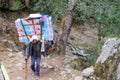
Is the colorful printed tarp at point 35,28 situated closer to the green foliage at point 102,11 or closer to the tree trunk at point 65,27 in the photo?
the tree trunk at point 65,27

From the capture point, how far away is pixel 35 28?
10.0m

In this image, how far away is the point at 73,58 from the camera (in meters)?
11.8

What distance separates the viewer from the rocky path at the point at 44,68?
981 cm

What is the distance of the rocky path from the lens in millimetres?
9812

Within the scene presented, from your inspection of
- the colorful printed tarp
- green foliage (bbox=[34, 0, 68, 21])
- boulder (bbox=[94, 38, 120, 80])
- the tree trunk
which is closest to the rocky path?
the tree trunk

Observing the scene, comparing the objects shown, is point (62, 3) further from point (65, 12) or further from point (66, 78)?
point (66, 78)

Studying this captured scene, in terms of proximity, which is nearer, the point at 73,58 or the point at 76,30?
the point at 73,58

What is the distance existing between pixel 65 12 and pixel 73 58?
5.58 ft

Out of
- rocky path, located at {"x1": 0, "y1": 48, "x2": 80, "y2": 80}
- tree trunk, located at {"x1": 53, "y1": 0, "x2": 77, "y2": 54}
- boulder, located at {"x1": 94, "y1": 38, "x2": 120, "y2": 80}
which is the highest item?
boulder, located at {"x1": 94, "y1": 38, "x2": 120, "y2": 80}

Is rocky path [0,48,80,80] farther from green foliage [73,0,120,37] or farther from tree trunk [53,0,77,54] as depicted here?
green foliage [73,0,120,37]

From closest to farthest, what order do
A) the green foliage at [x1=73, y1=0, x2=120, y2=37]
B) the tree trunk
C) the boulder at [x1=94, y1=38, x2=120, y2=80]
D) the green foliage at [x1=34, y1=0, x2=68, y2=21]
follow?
the boulder at [x1=94, y1=38, x2=120, y2=80] → the tree trunk → the green foliage at [x1=73, y1=0, x2=120, y2=37] → the green foliage at [x1=34, y1=0, x2=68, y2=21]

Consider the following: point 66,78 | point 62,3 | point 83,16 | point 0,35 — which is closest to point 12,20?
point 0,35

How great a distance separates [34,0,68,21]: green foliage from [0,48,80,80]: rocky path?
5.72 feet

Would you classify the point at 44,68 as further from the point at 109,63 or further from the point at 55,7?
the point at 109,63
